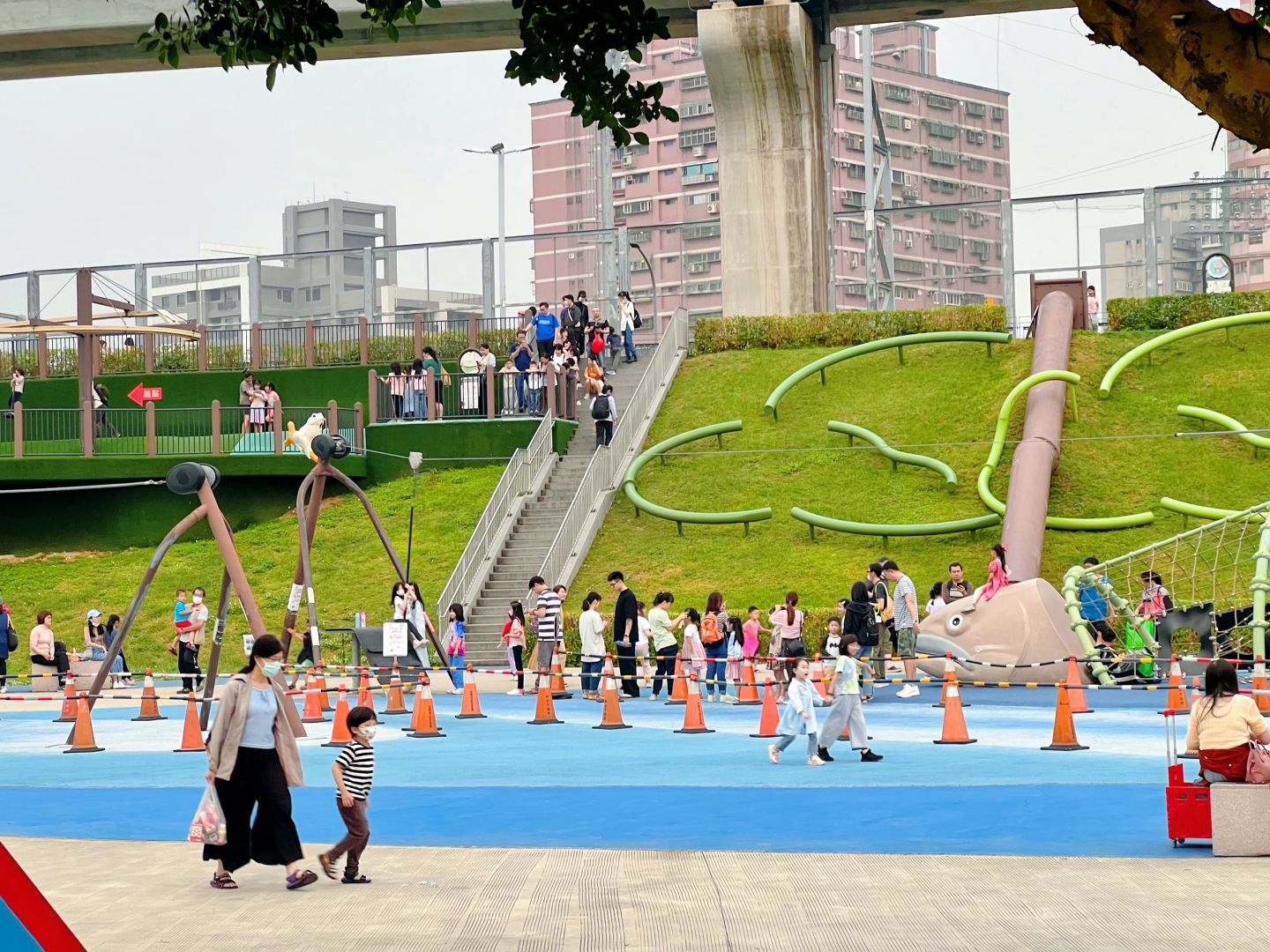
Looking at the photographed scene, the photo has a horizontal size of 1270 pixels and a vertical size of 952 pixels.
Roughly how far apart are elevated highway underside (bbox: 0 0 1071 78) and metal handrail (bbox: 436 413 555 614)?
1204 cm

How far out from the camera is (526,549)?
33.4 m

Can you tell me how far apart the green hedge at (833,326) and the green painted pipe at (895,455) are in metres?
5.70

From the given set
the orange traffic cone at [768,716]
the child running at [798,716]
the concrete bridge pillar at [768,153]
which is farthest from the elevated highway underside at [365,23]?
the child running at [798,716]

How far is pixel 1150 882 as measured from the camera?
10492 mm

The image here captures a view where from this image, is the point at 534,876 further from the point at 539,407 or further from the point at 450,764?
the point at 539,407

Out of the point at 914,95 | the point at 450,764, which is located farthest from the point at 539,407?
the point at 914,95

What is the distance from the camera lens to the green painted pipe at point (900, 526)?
105ft

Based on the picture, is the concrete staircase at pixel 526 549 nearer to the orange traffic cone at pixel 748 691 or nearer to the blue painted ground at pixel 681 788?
the orange traffic cone at pixel 748 691

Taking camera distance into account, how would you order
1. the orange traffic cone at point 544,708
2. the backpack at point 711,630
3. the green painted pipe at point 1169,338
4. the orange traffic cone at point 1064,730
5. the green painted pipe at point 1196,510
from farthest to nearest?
1. the green painted pipe at point 1169,338
2. the green painted pipe at point 1196,510
3. the backpack at point 711,630
4. the orange traffic cone at point 544,708
5. the orange traffic cone at point 1064,730

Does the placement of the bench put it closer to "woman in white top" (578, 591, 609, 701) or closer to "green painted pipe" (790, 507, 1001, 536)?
"woman in white top" (578, 591, 609, 701)

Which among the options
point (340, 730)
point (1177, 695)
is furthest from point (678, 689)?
point (1177, 695)

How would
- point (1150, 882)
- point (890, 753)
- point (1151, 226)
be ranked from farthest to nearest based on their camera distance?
point (1151, 226), point (890, 753), point (1150, 882)

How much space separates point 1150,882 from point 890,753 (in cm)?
742

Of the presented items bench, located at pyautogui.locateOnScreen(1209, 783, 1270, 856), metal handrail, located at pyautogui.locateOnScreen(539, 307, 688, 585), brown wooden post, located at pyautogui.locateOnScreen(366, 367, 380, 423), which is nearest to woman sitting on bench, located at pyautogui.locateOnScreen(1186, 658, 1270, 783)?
bench, located at pyautogui.locateOnScreen(1209, 783, 1270, 856)
